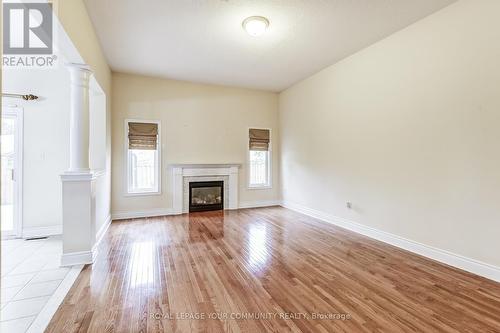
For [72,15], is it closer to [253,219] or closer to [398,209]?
[253,219]

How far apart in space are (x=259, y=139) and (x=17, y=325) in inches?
207

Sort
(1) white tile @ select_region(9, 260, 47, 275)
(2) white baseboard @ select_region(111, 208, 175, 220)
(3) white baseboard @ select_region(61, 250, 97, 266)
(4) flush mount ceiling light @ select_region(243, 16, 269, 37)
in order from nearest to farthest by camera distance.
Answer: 1. (1) white tile @ select_region(9, 260, 47, 275)
2. (3) white baseboard @ select_region(61, 250, 97, 266)
3. (4) flush mount ceiling light @ select_region(243, 16, 269, 37)
4. (2) white baseboard @ select_region(111, 208, 175, 220)

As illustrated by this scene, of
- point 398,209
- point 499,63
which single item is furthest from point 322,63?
point 398,209

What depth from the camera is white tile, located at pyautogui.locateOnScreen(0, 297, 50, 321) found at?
2.03 meters

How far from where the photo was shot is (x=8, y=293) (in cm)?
234

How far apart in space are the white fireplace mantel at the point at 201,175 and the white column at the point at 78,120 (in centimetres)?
247

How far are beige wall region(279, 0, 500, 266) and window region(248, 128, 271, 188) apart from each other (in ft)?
6.10

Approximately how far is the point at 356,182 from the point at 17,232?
17.7ft

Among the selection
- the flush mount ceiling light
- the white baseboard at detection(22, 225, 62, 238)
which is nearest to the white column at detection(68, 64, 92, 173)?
the white baseboard at detection(22, 225, 62, 238)

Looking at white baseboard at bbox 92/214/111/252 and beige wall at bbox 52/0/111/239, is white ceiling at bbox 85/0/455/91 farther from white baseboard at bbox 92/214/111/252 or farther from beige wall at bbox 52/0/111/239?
white baseboard at bbox 92/214/111/252

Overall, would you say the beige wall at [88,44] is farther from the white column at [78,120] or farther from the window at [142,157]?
the window at [142,157]

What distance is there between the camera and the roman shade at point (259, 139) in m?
6.29

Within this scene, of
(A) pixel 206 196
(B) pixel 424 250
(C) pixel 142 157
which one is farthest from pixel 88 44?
(B) pixel 424 250

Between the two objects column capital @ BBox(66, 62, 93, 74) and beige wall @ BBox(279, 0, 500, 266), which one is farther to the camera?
column capital @ BBox(66, 62, 93, 74)
